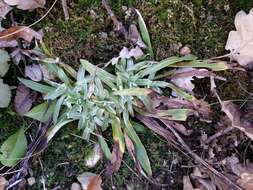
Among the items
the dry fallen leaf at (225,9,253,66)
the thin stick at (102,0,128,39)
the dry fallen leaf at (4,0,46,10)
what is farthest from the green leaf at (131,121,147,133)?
the dry fallen leaf at (4,0,46,10)

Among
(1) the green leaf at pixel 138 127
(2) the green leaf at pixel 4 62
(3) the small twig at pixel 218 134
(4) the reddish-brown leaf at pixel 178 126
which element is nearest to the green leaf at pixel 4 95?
(2) the green leaf at pixel 4 62

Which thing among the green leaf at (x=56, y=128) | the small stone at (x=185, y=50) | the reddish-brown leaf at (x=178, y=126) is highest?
the small stone at (x=185, y=50)

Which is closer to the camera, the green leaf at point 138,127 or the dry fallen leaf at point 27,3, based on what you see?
the dry fallen leaf at point 27,3

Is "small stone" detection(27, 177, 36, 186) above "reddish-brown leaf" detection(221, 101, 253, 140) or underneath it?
underneath

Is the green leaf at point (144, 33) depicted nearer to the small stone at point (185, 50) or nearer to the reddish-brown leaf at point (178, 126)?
the small stone at point (185, 50)

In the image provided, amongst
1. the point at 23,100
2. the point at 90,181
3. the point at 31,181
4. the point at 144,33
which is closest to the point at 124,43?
the point at 144,33

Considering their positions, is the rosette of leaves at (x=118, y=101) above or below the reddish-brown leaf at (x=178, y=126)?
above

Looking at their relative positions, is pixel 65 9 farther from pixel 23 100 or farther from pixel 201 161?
pixel 201 161

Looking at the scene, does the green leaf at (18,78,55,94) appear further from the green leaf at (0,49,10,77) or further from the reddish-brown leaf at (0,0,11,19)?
the reddish-brown leaf at (0,0,11,19)
